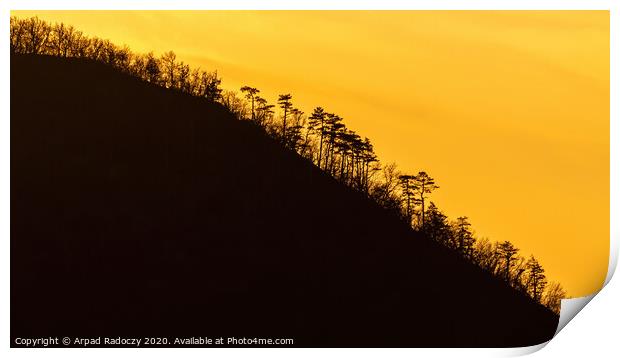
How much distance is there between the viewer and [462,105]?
4.67m

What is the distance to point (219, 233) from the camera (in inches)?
182

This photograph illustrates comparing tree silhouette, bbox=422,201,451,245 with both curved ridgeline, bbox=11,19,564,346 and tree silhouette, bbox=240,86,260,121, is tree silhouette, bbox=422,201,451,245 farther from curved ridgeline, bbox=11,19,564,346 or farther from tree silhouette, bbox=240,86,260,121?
tree silhouette, bbox=240,86,260,121

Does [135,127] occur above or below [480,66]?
below

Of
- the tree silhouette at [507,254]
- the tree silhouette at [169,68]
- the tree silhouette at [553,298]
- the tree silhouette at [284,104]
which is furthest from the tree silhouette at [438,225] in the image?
the tree silhouette at [169,68]

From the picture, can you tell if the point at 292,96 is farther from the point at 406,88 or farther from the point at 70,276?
the point at 70,276

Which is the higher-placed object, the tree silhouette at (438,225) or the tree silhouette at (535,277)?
the tree silhouette at (438,225)

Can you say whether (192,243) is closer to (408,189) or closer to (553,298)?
(408,189)

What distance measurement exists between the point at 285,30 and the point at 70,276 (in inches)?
71.1

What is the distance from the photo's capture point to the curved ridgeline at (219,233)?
4578 mm

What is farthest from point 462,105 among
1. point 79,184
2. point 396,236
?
point 79,184

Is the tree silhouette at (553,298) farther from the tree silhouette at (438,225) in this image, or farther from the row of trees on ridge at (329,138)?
the tree silhouette at (438,225)

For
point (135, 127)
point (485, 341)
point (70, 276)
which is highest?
point (135, 127)

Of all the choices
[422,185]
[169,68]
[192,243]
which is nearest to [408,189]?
[422,185]

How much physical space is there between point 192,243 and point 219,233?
6.2 inches
